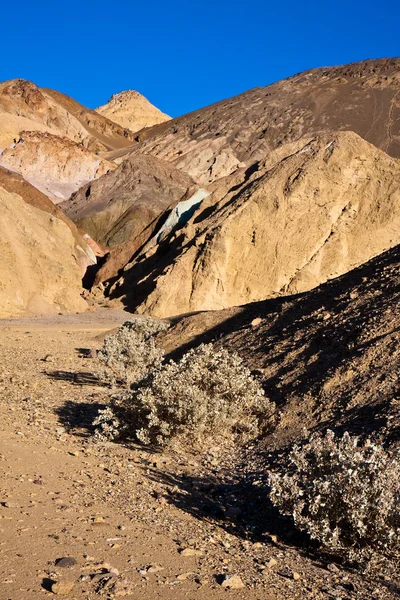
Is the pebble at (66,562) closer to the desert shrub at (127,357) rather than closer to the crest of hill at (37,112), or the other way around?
the desert shrub at (127,357)

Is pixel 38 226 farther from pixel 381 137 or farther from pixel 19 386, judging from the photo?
pixel 381 137

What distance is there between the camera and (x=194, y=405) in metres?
6.87

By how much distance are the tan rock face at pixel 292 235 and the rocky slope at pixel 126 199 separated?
18.0 metres

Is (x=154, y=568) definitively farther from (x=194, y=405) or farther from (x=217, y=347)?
(x=217, y=347)

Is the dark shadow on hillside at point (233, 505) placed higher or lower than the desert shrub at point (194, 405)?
lower

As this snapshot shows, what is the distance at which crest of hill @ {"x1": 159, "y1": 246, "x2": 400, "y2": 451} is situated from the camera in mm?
6544

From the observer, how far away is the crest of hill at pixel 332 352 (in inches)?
258

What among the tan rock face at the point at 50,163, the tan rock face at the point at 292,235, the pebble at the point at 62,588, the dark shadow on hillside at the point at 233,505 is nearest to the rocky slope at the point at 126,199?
the tan rock face at the point at 50,163

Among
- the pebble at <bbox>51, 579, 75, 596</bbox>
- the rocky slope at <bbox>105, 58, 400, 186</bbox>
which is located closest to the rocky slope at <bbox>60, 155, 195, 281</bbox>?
the rocky slope at <bbox>105, 58, 400, 186</bbox>

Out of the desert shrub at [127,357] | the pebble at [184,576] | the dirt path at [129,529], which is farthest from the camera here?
the desert shrub at [127,357]

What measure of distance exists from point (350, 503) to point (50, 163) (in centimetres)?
6544

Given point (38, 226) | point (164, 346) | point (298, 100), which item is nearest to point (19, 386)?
point (164, 346)

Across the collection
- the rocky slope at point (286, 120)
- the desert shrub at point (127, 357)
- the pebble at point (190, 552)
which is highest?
the rocky slope at point (286, 120)

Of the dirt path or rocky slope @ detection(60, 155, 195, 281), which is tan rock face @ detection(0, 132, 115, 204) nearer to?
rocky slope @ detection(60, 155, 195, 281)
